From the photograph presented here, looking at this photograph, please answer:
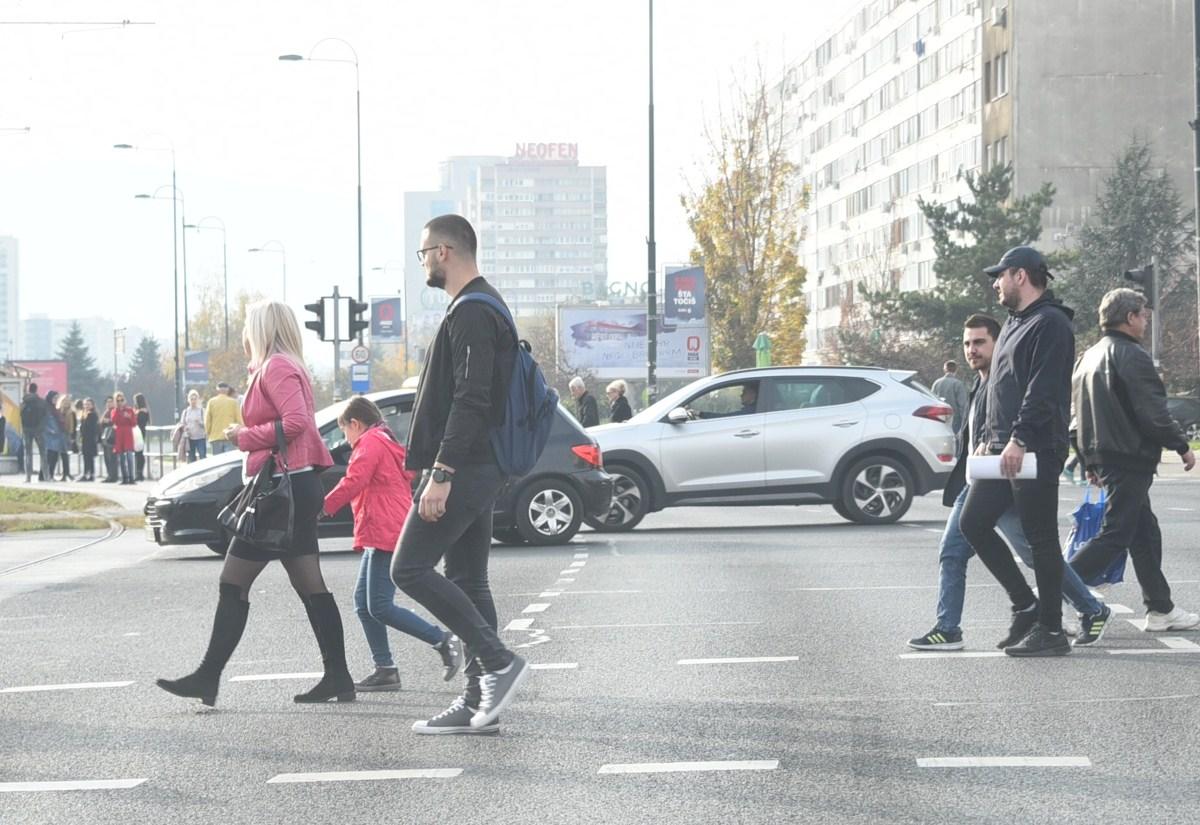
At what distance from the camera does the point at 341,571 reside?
52.4 feet

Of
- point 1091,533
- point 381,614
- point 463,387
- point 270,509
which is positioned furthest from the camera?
point 1091,533

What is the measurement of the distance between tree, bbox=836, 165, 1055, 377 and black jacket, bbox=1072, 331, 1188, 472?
49.2 metres

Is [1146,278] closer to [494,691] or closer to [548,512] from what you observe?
[548,512]

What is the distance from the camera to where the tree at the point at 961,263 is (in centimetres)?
5959

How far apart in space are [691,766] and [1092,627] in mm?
3628

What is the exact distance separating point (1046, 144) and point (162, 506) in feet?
196

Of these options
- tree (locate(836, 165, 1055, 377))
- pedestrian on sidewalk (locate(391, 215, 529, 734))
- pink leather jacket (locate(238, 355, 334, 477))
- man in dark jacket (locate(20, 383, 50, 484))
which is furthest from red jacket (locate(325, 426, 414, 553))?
tree (locate(836, 165, 1055, 377))

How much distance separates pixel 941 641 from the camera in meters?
9.66

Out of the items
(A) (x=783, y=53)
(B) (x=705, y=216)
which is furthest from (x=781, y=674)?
(A) (x=783, y=53)

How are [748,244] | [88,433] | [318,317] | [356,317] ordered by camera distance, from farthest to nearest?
[748,244] < [88,433] < [356,317] < [318,317]

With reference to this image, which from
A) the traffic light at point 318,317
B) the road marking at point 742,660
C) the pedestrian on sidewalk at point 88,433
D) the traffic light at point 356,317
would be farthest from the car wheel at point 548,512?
the pedestrian on sidewalk at point 88,433

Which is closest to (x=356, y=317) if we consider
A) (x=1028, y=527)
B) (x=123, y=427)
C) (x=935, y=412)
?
(x=123, y=427)

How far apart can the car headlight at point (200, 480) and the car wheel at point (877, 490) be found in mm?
6332

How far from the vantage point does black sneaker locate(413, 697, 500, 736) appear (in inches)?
297
